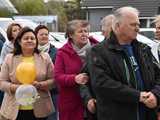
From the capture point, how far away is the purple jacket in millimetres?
5500

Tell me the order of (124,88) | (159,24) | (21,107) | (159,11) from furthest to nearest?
(159,11) < (159,24) < (21,107) < (124,88)

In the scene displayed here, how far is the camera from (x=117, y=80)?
434cm

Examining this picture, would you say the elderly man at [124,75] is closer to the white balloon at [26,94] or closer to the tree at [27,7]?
the white balloon at [26,94]

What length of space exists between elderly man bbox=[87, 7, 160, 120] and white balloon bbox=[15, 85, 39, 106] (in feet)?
3.59

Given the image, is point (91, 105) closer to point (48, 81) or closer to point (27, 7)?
point (48, 81)

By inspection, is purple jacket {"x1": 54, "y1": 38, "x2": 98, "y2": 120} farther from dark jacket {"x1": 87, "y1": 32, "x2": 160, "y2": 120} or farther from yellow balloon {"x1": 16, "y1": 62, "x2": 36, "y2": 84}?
dark jacket {"x1": 87, "y1": 32, "x2": 160, "y2": 120}

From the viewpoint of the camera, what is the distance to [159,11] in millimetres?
38250

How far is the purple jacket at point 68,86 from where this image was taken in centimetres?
550

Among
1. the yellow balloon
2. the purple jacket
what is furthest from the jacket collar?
the yellow balloon

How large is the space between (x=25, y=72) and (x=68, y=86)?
0.52 meters

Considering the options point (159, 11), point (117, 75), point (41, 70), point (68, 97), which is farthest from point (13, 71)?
point (159, 11)

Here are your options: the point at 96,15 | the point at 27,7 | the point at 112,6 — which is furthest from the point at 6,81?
the point at 27,7

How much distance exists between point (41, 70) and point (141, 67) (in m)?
1.60

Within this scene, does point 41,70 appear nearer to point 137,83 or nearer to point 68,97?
point 68,97
